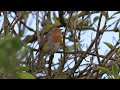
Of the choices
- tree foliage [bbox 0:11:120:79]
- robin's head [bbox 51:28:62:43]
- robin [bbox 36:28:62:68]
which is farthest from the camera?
robin's head [bbox 51:28:62:43]

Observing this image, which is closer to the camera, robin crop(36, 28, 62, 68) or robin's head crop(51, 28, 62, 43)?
robin crop(36, 28, 62, 68)

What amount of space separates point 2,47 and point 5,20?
1502 mm

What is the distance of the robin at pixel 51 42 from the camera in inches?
85.2

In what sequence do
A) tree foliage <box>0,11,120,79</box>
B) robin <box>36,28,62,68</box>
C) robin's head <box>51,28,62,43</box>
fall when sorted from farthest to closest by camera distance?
robin's head <box>51,28,62,43</box> < robin <box>36,28,62,68</box> < tree foliage <box>0,11,120,79</box>

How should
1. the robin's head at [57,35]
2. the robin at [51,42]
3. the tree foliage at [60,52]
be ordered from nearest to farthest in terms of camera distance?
1. the tree foliage at [60,52]
2. the robin at [51,42]
3. the robin's head at [57,35]

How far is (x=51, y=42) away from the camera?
94.3 inches

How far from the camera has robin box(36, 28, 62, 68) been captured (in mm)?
2165
